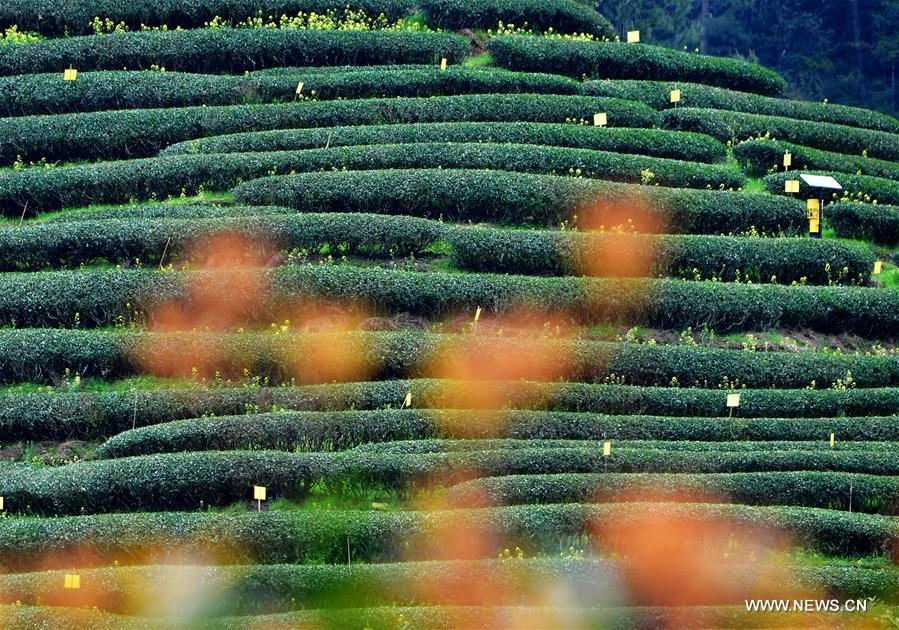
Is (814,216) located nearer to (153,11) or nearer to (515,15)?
(515,15)

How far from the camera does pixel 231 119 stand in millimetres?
42125

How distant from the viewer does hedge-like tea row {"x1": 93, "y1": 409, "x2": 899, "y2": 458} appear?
2931cm

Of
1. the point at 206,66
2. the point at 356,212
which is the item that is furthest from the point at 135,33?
the point at 356,212

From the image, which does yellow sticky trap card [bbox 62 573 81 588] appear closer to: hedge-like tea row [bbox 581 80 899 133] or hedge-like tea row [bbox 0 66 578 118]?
hedge-like tea row [bbox 0 66 578 118]

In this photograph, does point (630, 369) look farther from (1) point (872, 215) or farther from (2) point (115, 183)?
(2) point (115, 183)

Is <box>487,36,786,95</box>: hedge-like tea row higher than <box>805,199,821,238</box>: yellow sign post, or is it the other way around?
<box>487,36,786,95</box>: hedge-like tea row

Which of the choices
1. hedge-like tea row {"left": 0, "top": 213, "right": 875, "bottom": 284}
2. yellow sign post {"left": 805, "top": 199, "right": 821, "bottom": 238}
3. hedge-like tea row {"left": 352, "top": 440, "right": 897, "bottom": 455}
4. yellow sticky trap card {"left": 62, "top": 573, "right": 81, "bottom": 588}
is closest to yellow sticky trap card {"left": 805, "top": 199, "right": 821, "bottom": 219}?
yellow sign post {"left": 805, "top": 199, "right": 821, "bottom": 238}

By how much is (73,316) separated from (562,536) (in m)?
14.1

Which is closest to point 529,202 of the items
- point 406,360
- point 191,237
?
point 406,360

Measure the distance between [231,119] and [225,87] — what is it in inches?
82.8

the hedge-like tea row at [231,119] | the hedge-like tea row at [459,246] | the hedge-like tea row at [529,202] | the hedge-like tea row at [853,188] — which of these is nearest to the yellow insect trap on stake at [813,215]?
the hedge-like tea row at [529,202]

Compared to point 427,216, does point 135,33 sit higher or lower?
higher

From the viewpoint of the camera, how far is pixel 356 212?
124ft

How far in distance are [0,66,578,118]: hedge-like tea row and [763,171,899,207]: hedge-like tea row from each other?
25.0 feet
